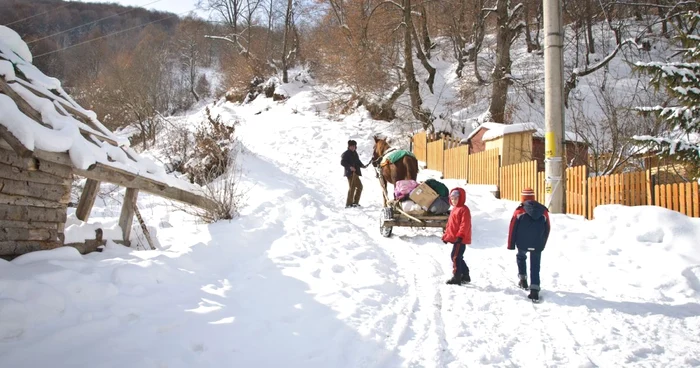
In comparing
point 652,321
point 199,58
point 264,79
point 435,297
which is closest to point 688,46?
point 652,321

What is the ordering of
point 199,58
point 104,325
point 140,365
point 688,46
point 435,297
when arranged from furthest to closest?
point 199,58, point 688,46, point 435,297, point 104,325, point 140,365

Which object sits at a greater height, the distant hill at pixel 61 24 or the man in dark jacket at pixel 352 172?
the distant hill at pixel 61 24

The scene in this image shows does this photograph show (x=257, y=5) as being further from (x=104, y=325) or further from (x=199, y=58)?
(x=104, y=325)

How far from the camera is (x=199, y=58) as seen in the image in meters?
50.5

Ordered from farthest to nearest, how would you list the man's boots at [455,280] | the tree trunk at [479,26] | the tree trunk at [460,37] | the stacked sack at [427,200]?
the tree trunk at [460,37]
the tree trunk at [479,26]
the stacked sack at [427,200]
the man's boots at [455,280]

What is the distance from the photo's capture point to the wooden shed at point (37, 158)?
14.6ft

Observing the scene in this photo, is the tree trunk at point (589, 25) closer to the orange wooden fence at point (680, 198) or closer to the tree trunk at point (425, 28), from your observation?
the tree trunk at point (425, 28)

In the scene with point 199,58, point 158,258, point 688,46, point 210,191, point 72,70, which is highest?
point 199,58

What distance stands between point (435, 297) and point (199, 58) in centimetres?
5171

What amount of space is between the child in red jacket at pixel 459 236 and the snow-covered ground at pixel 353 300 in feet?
0.62

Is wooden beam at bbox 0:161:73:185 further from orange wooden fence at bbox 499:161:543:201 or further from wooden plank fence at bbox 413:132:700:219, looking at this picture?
orange wooden fence at bbox 499:161:543:201

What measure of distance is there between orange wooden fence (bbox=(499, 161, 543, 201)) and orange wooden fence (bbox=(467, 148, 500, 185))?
44 centimetres

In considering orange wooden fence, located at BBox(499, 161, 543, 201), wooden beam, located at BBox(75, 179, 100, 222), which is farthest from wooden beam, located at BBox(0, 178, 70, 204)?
orange wooden fence, located at BBox(499, 161, 543, 201)

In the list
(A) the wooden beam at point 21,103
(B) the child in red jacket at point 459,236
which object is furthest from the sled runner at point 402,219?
(A) the wooden beam at point 21,103
